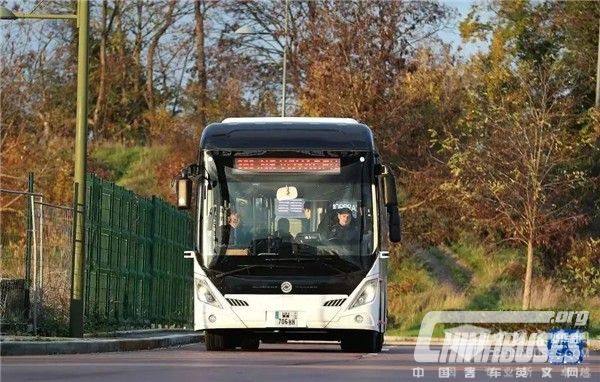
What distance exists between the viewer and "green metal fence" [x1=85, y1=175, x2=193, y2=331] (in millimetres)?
31406

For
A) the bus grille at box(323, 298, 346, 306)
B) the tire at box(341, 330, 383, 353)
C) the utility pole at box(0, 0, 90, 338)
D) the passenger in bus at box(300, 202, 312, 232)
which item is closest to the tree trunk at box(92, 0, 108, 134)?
the utility pole at box(0, 0, 90, 338)

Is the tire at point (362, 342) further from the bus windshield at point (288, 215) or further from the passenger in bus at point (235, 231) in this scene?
the passenger in bus at point (235, 231)

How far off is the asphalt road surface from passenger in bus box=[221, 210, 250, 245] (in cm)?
256

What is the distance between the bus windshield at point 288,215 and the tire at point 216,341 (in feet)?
3.59

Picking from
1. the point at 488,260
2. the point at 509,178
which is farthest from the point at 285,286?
the point at 488,260

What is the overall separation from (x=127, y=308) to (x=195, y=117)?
40.5 meters

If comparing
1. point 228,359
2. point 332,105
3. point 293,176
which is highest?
point 332,105

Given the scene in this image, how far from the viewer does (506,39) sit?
2785 inches

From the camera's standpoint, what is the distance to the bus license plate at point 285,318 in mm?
26928

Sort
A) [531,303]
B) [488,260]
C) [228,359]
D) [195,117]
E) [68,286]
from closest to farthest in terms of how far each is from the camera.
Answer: [228,359]
[68,286]
[531,303]
[488,260]
[195,117]

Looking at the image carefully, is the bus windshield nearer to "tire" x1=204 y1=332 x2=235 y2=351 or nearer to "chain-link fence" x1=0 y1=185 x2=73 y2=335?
"tire" x1=204 y1=332 x2=235 y2=351

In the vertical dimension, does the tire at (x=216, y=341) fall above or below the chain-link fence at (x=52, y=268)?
below

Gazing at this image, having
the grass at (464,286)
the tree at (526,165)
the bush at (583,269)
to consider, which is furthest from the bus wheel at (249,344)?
the bush at (583,269)

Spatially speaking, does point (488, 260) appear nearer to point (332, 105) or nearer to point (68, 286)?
point (332, 105)
